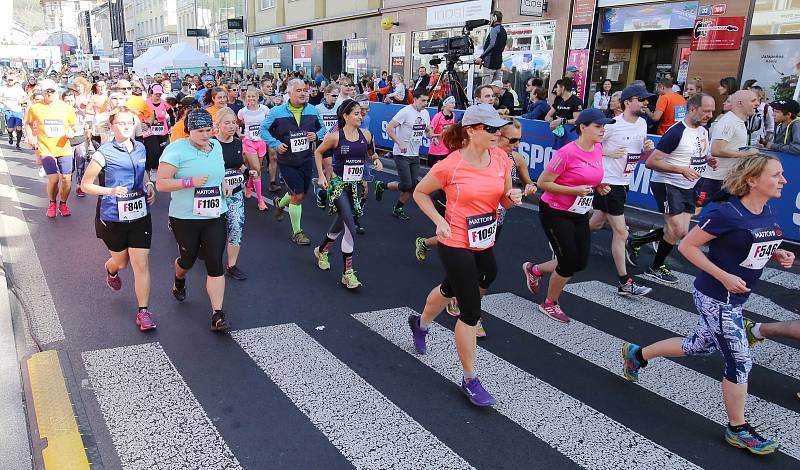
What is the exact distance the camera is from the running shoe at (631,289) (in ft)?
20.1

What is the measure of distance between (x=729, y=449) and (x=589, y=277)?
3.31 meters

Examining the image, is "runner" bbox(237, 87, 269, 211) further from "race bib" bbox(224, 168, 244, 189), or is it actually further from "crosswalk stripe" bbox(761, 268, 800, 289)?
"crosswalk stripe" bbox(761, 268, 800, 289)

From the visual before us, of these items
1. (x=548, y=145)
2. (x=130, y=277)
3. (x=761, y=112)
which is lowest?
(x=130, y=277)

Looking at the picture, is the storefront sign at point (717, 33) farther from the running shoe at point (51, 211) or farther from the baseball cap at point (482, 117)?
the running shoe at point (51, 211)

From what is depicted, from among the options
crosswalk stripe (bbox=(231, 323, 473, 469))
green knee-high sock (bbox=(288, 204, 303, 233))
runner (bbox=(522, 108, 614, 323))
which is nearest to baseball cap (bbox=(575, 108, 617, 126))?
A: runner (bbox=(522, 108, 614, 323))

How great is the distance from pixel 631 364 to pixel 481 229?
4.72 feet

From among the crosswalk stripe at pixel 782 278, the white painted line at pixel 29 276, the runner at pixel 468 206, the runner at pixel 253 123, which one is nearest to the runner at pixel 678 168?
the crosswalk stripe at pixel 782 278

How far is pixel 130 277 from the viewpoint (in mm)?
6312

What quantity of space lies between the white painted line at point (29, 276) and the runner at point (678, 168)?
19.0 feet

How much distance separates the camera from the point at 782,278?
22.4ft

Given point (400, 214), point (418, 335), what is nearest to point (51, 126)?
point (400, 214)

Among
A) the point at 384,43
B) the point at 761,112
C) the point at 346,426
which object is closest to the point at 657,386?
the point at 346,426

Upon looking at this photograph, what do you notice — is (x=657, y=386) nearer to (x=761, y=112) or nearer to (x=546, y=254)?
(x=546, y=254)

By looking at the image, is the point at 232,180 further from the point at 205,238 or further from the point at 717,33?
the point at 717,33
